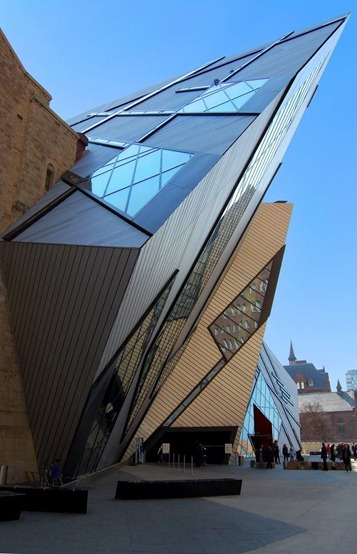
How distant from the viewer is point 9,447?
40.9ft

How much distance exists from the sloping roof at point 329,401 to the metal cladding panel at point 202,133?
329 feet

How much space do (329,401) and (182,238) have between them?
11157cm

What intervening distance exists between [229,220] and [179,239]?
855 cm

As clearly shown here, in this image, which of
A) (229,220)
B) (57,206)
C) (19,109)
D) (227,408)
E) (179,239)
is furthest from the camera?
(227,408)

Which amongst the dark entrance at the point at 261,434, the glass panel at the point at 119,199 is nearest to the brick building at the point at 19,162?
the glass panel at the point at 119,199

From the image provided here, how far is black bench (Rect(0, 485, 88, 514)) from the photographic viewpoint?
878cm

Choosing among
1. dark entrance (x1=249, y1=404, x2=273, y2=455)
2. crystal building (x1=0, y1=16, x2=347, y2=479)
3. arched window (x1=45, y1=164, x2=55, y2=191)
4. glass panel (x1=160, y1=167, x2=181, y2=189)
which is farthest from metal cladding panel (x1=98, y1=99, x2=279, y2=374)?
dark entrance (x1=249, y1=404, x2=273, y2=455)

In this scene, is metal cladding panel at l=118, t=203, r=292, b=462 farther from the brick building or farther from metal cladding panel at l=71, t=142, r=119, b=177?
metal cladding panel at l=71, t=142, r=119, b=177

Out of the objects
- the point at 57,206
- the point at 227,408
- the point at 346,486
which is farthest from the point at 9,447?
the point at 227,408

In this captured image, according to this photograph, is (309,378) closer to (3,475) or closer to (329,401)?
(329,401)

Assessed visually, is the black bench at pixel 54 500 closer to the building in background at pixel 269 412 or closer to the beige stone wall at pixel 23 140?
the beige stone wall at pixel 23 140

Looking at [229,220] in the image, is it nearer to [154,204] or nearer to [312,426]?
[154,204]

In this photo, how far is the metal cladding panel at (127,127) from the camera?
763 inches

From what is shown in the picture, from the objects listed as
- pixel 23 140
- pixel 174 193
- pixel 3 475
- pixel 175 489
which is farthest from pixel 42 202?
pixel 175 489
